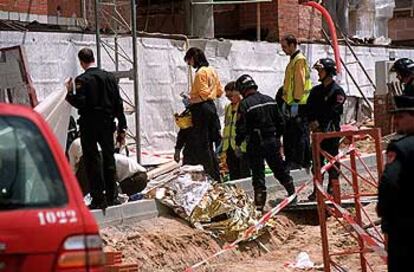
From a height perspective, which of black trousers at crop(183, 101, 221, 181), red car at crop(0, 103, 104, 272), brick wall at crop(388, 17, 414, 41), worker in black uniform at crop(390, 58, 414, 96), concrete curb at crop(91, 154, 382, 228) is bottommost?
concrete curb at crop(91, 154, 382, 228)

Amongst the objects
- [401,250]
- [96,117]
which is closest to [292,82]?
[96,117]

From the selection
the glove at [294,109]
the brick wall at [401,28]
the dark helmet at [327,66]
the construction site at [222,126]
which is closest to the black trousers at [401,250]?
the construction site at [222,126]

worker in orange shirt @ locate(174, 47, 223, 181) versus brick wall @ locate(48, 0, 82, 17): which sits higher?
brick wall @ locate(48, 0, 82, 17)

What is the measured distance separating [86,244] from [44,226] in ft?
0.75

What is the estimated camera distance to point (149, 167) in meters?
13.7

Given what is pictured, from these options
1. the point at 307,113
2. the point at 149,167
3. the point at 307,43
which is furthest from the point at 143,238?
the point at 307,43

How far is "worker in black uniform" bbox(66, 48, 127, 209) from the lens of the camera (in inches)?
370

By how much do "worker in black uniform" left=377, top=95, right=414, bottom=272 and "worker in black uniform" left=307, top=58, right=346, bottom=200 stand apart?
5.60 metres

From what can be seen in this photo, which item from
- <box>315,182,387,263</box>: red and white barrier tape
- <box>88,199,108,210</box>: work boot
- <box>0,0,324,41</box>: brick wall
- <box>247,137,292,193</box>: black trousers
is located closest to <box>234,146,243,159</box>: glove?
<box>247,137,292,193</box>: black trousers

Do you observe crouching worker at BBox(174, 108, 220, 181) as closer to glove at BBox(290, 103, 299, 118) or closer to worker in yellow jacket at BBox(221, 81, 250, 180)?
worker in yellow jacket at BBox(221, 81, 250, 180)

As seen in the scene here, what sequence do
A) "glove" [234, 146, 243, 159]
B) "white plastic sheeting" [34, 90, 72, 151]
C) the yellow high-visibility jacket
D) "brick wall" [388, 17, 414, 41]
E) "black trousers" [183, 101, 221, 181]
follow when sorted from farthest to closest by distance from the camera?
"brick wall" [388, 17, 414, 41] < "glove" [234, 146, 243, 159] < "black trousers" [183, 101, 221, 181] < the yellow high-visibility jacket < "white plastic sheeting" [34, 90, 72, 151]

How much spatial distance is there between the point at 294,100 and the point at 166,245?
11.0ft

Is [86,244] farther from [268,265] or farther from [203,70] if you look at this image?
[203,70]

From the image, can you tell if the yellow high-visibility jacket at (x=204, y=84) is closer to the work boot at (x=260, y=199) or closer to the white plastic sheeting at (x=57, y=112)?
the work boot at (x=260, y=199)
